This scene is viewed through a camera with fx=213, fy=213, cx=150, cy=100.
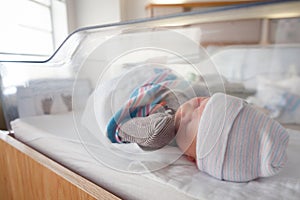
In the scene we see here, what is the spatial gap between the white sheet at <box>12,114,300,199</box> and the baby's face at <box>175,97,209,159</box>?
0.04 m

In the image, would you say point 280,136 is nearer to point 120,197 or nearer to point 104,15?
point 120,197

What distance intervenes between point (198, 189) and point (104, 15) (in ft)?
7.24

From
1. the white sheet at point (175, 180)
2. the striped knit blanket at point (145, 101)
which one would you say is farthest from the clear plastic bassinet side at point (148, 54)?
the white sheet at point (175, 180)

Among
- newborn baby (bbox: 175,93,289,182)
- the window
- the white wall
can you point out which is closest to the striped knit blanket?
newborn baby (bbox: 175,93,289,182)

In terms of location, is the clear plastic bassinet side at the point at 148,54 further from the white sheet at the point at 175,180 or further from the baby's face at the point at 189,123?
the white sheet at the point at 175,180

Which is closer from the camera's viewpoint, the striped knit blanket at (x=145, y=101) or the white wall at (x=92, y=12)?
the striped knit blanket at (x=145, y=101)

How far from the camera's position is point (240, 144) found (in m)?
0.40

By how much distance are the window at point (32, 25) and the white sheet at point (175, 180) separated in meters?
1.29

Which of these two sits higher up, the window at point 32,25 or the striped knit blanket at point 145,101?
the window at point 32,25

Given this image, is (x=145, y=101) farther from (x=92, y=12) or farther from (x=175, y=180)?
(x=92, y=12)

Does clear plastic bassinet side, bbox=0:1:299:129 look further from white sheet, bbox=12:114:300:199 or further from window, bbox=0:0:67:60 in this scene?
window, bbox=0:0:67:60

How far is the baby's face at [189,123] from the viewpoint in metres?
0.48

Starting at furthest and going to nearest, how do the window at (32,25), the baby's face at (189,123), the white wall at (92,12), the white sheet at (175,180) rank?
the white wall at (92,12)
the window at (32,25)
the baby's face at (189,123)
the white sheet at (175,180)

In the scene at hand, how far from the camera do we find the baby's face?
48 centimetres
